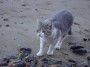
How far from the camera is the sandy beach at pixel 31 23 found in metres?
6.24

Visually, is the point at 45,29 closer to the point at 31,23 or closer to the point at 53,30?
the point at 53,30

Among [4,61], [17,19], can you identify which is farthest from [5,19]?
[4,61]

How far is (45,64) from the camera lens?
17.7 feet

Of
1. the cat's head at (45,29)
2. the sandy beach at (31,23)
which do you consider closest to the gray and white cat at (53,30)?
the cat's head at (45,29)

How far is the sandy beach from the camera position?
20.5 ft

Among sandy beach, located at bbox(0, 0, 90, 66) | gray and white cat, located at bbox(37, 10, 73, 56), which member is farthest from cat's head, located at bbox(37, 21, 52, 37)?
sandy beach, located at bbox(0, 0, 90, 66)

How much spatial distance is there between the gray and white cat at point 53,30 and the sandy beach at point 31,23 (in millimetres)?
217

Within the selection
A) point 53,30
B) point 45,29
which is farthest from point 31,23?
point 45,29

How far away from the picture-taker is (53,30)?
5730 mm

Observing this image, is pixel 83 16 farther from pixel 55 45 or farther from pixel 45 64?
pixel 45 64

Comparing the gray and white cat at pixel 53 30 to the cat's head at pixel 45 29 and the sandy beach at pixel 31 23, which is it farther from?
the sandy beach at pixel 31 23

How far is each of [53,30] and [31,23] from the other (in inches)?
88.1

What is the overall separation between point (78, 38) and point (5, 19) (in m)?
2.26

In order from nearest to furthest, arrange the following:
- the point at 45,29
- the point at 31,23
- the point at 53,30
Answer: the point at 45,29
the point at 53,30
the point at 31,23
